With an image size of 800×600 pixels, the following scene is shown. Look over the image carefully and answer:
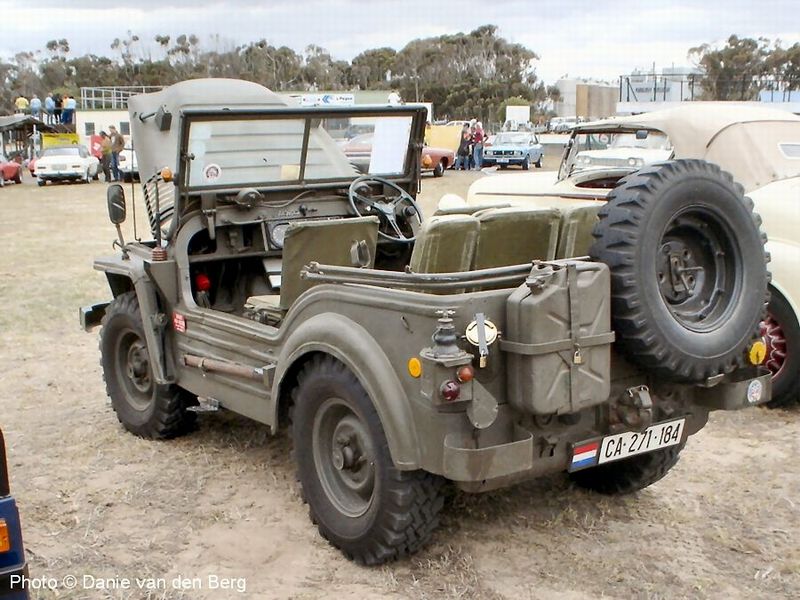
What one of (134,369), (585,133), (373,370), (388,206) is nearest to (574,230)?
(373,370)

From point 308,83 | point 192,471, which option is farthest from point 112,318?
point 308,83

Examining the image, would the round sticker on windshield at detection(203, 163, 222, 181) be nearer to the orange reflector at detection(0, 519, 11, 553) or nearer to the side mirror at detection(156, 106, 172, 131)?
the side mirror at detection(156, 106, 172, 131)

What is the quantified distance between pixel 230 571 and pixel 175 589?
24 centimetres

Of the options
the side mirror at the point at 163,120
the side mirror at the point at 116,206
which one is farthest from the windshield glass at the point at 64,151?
the side mirror at the point at 116,206

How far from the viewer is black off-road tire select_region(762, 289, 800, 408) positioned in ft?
18.9

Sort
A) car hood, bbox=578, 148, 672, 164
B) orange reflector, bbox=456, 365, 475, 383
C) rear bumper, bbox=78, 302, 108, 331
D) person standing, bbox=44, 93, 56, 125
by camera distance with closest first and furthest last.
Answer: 1. orange reflector, bbox=456, 365, 475, 383
2. rear bumper, bbox=78, 302, 108, 331
3. car hood, bbox=578, 148, 672, 164
4. person standing, bbox=44, 93, 56, 125

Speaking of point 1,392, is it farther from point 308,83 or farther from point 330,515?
point 308,83

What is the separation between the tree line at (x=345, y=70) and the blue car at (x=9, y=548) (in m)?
61.7

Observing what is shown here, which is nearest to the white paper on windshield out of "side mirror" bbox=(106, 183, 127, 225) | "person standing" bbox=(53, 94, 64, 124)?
"side mirror" bbox=(106, 183, 127, 225)

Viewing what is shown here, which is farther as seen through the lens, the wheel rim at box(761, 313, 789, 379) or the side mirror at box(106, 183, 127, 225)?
the wheel rim at box(761, 313, 789, 379)

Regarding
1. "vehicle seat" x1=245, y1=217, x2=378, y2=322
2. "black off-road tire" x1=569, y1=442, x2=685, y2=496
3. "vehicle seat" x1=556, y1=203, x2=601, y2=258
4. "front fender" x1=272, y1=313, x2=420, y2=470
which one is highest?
"vehicle seat" x1=556, y1=203, x2=601, y2=258

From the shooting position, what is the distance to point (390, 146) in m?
5.87

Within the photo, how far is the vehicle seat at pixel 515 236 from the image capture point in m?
3.89

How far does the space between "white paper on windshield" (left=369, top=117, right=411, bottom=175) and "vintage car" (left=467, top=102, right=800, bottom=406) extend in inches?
35.4
